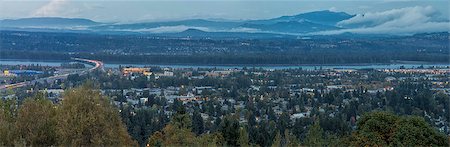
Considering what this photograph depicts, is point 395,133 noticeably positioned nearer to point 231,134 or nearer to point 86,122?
point 231,134

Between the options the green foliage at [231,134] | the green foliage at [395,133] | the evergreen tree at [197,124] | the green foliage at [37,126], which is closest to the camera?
the green foliage at [37,126]

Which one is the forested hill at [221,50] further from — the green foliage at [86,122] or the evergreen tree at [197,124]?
the green foliage at [86,122]

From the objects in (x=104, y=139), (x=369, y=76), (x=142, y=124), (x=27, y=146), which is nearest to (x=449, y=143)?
(x=104, y=139)

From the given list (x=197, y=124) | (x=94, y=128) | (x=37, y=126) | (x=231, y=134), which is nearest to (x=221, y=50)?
(x=197, y=124)

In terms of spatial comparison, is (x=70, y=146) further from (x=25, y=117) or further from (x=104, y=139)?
(x=25, y=117)

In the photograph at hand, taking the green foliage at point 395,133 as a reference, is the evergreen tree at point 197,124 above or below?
below

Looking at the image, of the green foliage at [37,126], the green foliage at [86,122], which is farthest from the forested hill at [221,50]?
the green foliage at [86,122]

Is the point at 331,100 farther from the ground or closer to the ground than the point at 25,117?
closer to the ground

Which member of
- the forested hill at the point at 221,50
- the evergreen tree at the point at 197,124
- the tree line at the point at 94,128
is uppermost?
the tree line at the point at 94,128

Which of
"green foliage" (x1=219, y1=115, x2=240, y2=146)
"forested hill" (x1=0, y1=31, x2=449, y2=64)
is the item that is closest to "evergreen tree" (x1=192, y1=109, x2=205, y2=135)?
"green foliage" (x1=219, y1=115, x2=240, y2=146)
